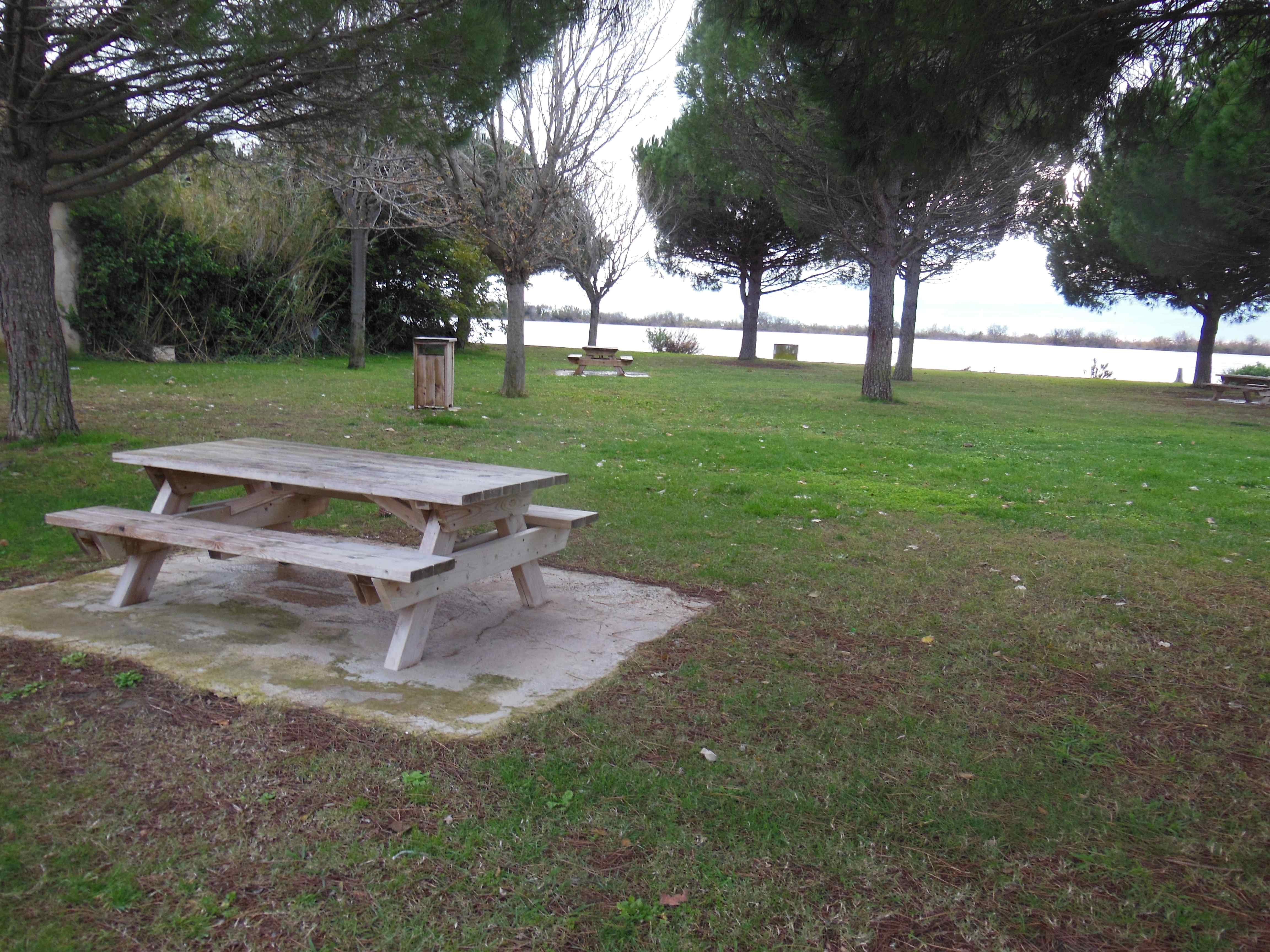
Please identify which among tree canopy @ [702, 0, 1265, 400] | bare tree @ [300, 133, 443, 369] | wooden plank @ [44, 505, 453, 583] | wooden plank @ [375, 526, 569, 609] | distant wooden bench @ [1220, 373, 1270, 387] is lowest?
wooden plank @ [375, 526, 569, 609]

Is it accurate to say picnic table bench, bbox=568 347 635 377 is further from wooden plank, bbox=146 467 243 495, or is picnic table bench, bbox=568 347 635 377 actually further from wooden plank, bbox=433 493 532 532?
wooden plank, bbox=433 493 532 532

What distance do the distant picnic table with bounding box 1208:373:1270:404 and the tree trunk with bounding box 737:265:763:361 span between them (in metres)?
13.7

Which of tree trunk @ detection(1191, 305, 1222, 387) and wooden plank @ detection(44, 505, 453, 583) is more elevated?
tree trunk @ detection(1191, 305, 1222, 387)

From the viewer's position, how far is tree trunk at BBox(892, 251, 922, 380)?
2225cm

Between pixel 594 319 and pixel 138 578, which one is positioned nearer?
pixel 138 578

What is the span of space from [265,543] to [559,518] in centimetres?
131

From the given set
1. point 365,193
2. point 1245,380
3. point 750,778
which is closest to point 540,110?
point 365,193

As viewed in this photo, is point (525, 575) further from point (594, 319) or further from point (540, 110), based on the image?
point (594, 319)

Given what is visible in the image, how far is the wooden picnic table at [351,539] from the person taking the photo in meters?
3.41

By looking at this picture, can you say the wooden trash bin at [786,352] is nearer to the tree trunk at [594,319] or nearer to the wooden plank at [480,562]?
the tree trunk at [594,319]

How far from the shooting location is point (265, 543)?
349 cm

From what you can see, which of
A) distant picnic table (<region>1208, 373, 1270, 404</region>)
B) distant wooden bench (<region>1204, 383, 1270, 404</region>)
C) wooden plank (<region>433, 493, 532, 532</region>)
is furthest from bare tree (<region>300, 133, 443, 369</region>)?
distant picnic table (<region>1208, 373, 1270, 404</region>)

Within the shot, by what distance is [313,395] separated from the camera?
472 inches

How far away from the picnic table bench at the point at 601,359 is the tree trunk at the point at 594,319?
8327 mm
